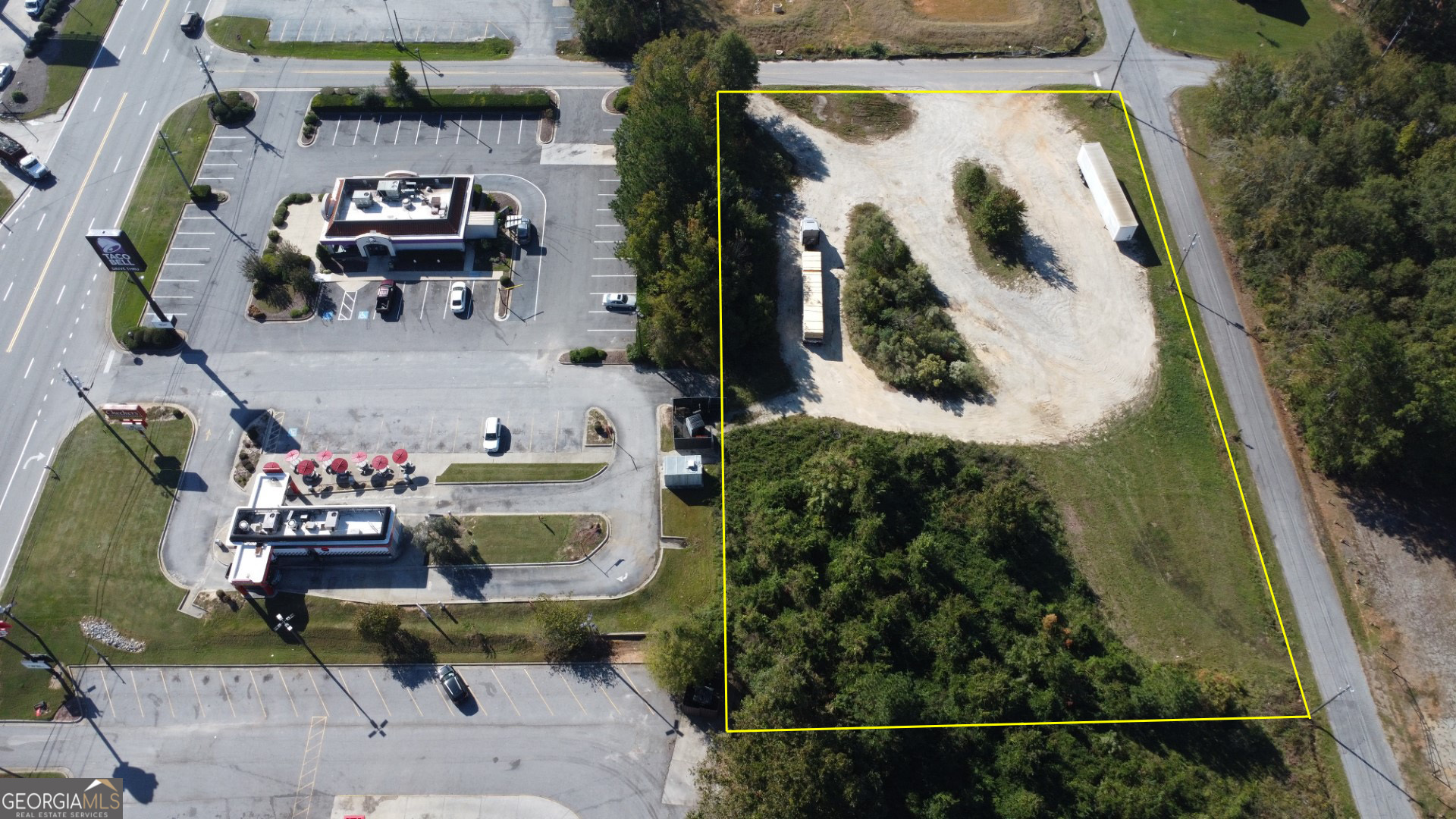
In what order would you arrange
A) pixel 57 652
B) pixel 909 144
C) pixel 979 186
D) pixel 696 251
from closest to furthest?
pixel 57 652 < pixel 696 251 < pixel 979 186 < pixel 909 144

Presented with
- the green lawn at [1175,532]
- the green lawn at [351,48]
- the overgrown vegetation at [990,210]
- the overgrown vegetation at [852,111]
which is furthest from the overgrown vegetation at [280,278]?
the green lawn at [1175,532]

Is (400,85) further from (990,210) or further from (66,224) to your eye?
(990,210)

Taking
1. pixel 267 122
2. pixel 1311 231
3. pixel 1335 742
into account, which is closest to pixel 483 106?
pixel 267 122

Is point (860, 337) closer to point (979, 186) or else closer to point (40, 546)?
point (979, 186)

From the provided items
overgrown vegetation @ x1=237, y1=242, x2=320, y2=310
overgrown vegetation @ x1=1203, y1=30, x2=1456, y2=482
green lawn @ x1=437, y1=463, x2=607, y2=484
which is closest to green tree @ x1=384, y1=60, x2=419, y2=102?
overgrown vegetation @ x1=237, y1=242, x2=320, y2=310

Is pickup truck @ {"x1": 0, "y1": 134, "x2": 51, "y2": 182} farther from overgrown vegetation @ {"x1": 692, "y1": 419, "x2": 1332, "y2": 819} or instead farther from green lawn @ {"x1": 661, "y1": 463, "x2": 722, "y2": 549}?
overgrown vegetation @ {"x1": 692, "y1": 419, "x2": 1332, "y2": 819}

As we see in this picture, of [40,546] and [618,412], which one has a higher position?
[618,412]
